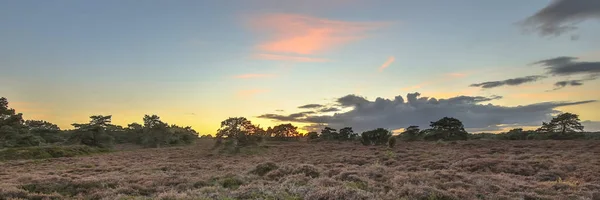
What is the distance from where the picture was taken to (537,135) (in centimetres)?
6756

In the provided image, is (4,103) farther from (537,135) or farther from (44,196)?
(537,135)

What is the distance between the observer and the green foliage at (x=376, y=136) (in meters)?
66.8

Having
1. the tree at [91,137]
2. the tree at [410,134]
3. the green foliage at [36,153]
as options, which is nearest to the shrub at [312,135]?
the tree at [410,134]

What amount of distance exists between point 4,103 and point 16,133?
→ 30.8 ft

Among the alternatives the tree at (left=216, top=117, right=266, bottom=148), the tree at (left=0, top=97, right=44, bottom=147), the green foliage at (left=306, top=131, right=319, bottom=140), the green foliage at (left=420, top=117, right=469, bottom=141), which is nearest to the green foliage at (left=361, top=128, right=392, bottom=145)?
the green foliage at (left=420, top=117, right=469, bottom=141)

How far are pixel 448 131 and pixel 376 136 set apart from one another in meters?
20.2

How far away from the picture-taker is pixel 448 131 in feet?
255

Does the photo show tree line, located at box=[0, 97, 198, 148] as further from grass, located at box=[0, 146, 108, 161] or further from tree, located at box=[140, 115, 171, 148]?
grass, located at box=[0, 146, 108, 161]

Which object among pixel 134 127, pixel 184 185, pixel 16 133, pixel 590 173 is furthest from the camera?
pixel 134 127

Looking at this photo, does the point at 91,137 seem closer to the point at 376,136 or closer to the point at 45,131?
the point at 45,131

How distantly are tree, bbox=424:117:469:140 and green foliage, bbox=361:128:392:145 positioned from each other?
13688 millimetres

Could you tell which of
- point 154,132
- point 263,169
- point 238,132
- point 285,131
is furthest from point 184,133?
point 263,169

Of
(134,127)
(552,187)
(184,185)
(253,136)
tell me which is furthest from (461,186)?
(134,127)

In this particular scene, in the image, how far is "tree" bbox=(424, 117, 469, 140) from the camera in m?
75.9
